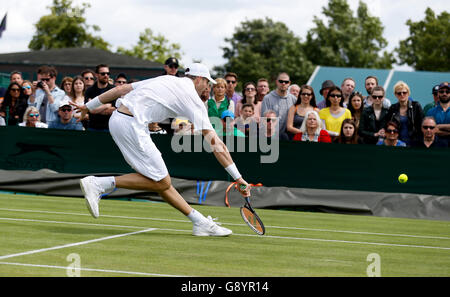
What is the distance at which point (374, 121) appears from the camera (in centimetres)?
1346

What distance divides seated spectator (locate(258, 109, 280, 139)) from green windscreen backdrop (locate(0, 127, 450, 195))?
0.80 ft

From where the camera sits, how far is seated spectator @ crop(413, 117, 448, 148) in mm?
12984

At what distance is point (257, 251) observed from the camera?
7273 mm

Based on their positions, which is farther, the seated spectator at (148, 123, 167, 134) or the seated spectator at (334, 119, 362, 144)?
the seated spectator at (148, 123, 167, 134)

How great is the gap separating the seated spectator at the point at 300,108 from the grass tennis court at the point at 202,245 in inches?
101

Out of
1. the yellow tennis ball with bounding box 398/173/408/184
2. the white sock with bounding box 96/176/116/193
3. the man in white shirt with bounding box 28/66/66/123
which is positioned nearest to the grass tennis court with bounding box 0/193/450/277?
the white sock with bounding box 96/176/116/193

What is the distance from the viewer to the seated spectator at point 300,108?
13.8 metres

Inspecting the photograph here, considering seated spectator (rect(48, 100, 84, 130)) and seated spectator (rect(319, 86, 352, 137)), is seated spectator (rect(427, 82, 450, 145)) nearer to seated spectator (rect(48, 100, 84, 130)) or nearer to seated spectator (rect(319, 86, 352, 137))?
seated spectator (rect(319, 86, 352, 137))

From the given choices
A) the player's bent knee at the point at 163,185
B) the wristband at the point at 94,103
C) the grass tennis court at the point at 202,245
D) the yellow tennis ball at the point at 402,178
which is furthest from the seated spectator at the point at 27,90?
the player's bent knee at the point at 163,185

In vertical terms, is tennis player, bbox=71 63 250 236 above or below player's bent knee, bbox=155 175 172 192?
above

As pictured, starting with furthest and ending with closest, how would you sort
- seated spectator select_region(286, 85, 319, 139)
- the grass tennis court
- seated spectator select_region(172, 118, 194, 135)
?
seated spectator select_region(172, 118, 194, 135) < seated spectator select_region(286, 85, 319, 139) < the grass tennis court

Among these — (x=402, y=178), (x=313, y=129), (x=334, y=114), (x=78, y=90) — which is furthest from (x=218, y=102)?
(x=402, y=178)

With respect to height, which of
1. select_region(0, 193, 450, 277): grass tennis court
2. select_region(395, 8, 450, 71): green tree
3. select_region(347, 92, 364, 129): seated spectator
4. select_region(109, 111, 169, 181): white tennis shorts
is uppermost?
select_region(395, 8, 450, 71): green tree

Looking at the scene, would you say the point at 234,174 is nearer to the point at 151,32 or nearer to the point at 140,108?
the point at 140,108
